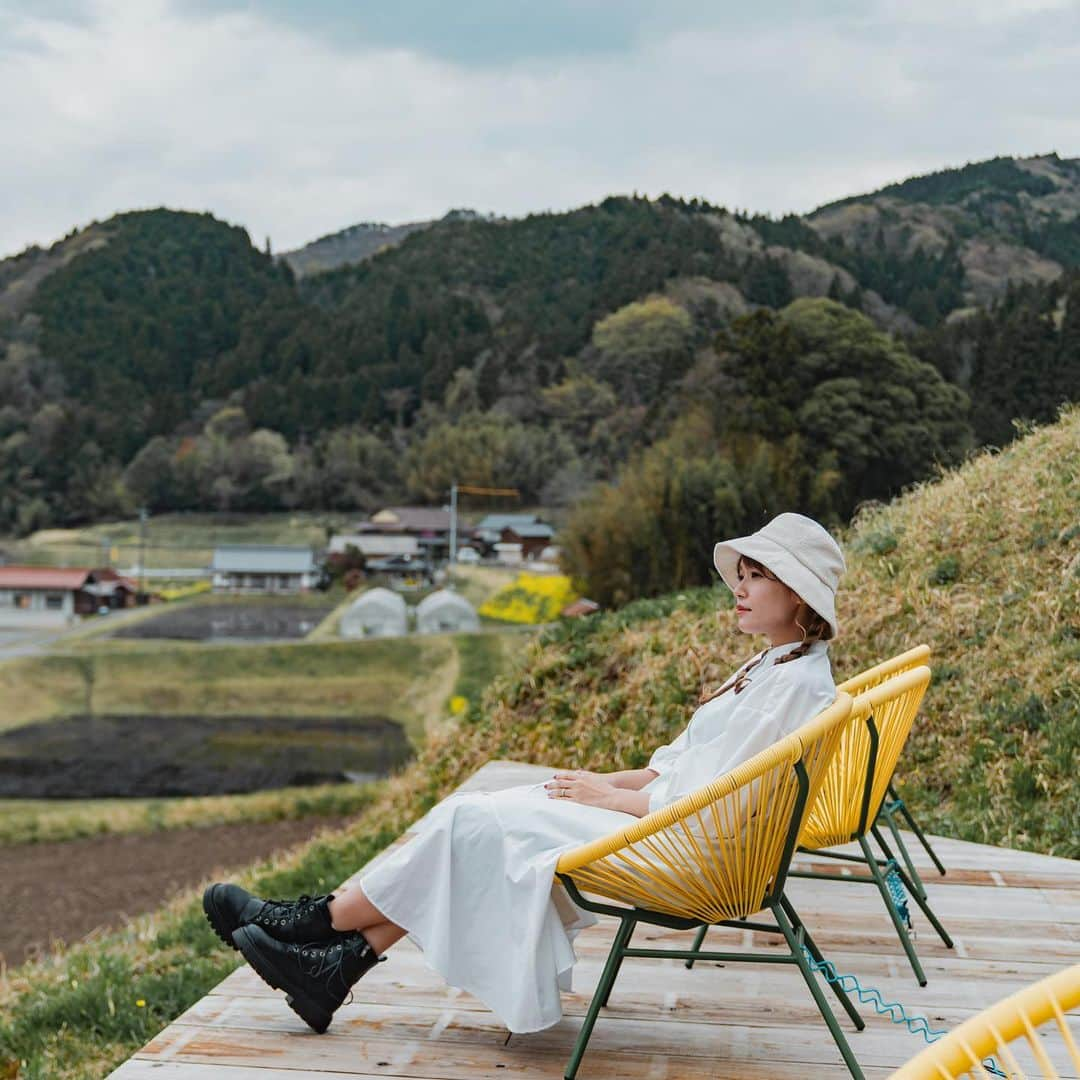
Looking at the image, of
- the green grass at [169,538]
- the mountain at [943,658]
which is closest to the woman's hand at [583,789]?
the mountain at [943,658]

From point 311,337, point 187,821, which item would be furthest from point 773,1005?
point 311,337

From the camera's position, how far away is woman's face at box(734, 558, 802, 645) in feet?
7.03

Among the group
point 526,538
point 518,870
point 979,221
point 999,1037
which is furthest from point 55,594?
point 979,221

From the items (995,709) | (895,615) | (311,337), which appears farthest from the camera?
(311,337)

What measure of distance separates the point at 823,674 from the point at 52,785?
33.0 metres

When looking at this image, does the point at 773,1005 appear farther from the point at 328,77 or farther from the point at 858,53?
the point at 328,77

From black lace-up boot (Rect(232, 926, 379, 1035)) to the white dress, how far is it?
126 mm

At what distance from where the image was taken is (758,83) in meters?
33.0

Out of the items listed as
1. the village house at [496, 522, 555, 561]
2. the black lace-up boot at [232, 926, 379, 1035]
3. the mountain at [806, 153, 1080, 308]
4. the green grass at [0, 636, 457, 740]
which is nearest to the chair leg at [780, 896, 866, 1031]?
the black lace-up boot at [232, 926, 379, 1035]

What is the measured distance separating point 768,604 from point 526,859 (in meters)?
0.58

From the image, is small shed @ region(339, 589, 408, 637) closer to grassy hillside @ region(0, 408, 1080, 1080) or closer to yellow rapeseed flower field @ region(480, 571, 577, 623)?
yellow rapeseed flower field @ region(480, 571, 577, 623)

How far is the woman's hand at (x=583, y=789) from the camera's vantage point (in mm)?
2172

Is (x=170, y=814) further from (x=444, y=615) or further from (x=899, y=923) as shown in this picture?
(x=899, y=923)

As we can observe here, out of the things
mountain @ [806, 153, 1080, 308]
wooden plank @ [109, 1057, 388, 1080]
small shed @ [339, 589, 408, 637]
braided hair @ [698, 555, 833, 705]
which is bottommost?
small shed @ [339, 589, 408, 637]
